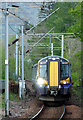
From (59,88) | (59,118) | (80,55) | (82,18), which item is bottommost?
(59,118)

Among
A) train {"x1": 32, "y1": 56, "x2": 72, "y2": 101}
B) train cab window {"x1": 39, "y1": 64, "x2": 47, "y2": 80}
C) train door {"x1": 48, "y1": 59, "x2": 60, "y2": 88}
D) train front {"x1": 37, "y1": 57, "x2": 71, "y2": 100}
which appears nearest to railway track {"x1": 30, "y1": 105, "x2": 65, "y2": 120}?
train {"x1": 32, "y1": 56, "x2": 72, "y2": 101}

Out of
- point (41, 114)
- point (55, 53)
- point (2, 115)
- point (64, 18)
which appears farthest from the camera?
point (64, 18)

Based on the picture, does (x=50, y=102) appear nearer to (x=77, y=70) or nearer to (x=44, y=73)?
(x=44, y=73)

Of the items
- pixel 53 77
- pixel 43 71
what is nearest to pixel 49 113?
pixel 53 77

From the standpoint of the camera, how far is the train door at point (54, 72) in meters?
13.1

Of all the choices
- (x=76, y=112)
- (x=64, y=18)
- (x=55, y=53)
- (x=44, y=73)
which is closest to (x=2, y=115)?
(x=76, y=112)

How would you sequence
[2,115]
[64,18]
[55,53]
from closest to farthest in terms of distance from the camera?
[2,115] → [55,53] → [64,18]

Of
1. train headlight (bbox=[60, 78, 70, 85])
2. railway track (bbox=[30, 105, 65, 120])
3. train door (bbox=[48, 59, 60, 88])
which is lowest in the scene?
railway track (bbox=[30, 105, 65, 120])

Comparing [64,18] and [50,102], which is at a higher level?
[64,18]

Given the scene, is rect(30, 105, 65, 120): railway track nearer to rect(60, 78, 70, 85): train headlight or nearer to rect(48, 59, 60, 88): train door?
rect(48, 59, 60, 88): train door

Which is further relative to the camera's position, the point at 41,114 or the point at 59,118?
the point at 41,114

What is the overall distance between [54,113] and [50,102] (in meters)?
2.52

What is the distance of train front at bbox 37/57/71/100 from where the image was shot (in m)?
13.0

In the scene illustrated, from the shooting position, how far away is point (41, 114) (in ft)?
36.2
